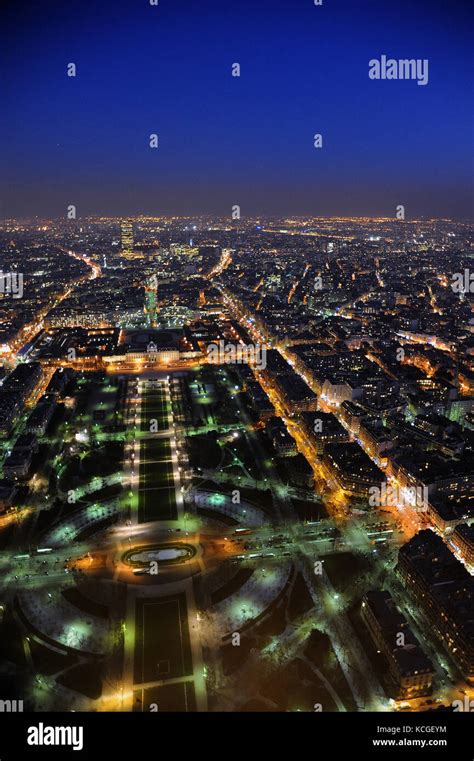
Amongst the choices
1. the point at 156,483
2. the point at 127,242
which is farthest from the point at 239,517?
the point at 127,242

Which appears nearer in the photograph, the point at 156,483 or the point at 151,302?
the point at 156,483

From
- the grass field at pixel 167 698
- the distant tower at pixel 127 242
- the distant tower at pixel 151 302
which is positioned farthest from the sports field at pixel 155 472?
the distant tower at pixel 127 242

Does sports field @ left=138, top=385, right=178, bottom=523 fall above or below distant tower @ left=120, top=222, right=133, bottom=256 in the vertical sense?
below

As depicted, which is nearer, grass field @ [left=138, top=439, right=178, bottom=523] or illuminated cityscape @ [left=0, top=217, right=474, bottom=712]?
illuminated cityscape @ [left=0, top=217, right=474, bottom=712]

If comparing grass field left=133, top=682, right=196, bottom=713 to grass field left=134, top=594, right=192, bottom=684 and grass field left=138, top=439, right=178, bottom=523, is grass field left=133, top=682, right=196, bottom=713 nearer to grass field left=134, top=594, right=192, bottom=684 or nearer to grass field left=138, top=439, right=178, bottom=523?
grass field left=134, top=594, right=192, bottom=684

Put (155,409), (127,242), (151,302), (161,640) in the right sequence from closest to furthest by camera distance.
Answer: (161,640) < (155,409) < (151,302) < (127,242)

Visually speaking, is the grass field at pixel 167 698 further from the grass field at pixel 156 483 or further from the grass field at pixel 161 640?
the grass field at pixel 156 483

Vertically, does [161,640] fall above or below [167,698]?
above

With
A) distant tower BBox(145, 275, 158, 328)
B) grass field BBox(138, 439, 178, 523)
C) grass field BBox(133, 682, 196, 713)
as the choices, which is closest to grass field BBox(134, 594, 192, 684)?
grass field BBox(133, 682, 196, 713)

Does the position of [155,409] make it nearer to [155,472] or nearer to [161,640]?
[155,472]
